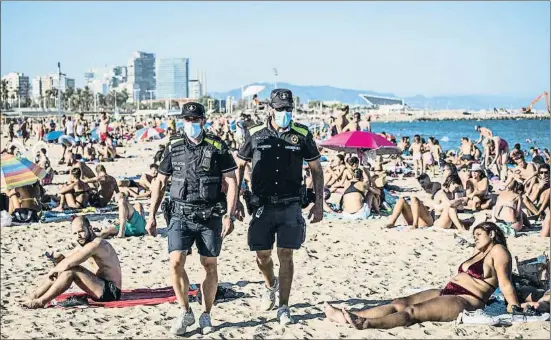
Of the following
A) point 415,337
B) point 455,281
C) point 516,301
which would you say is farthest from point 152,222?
point 516,301

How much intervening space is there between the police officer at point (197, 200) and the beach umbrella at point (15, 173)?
4710 mm

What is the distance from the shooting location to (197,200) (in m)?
4.29

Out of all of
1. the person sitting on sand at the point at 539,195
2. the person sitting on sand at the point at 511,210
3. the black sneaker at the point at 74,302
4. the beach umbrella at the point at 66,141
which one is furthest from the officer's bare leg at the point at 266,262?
the beach umbrella at the point at 66,141

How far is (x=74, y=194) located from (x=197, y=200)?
6.93m

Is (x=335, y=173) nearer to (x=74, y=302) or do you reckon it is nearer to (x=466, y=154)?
(x=74, y=302)

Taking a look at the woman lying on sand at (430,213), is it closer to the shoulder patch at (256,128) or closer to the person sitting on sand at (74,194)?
the shoulder patch at (256,128)

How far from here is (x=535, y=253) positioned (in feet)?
23.6

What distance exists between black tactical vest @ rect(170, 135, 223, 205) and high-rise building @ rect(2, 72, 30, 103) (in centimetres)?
10059

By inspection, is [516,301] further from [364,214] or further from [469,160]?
[469,160]

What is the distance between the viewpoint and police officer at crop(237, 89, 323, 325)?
178 inches

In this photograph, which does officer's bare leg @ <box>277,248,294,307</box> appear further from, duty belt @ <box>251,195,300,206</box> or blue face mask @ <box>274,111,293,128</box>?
blue face mask @ <box>274,111,293,128</box>

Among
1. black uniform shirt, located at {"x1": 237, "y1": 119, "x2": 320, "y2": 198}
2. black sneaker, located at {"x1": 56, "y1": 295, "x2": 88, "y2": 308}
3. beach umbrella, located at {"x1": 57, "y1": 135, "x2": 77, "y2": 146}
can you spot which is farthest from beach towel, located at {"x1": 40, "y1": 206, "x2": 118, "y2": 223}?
beach umbrella, located at {"x1": 57, "y1": 135, "x2": 77, "y2": 146}

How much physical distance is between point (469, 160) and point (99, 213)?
12.0 metres

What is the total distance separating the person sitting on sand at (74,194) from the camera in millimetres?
10516
